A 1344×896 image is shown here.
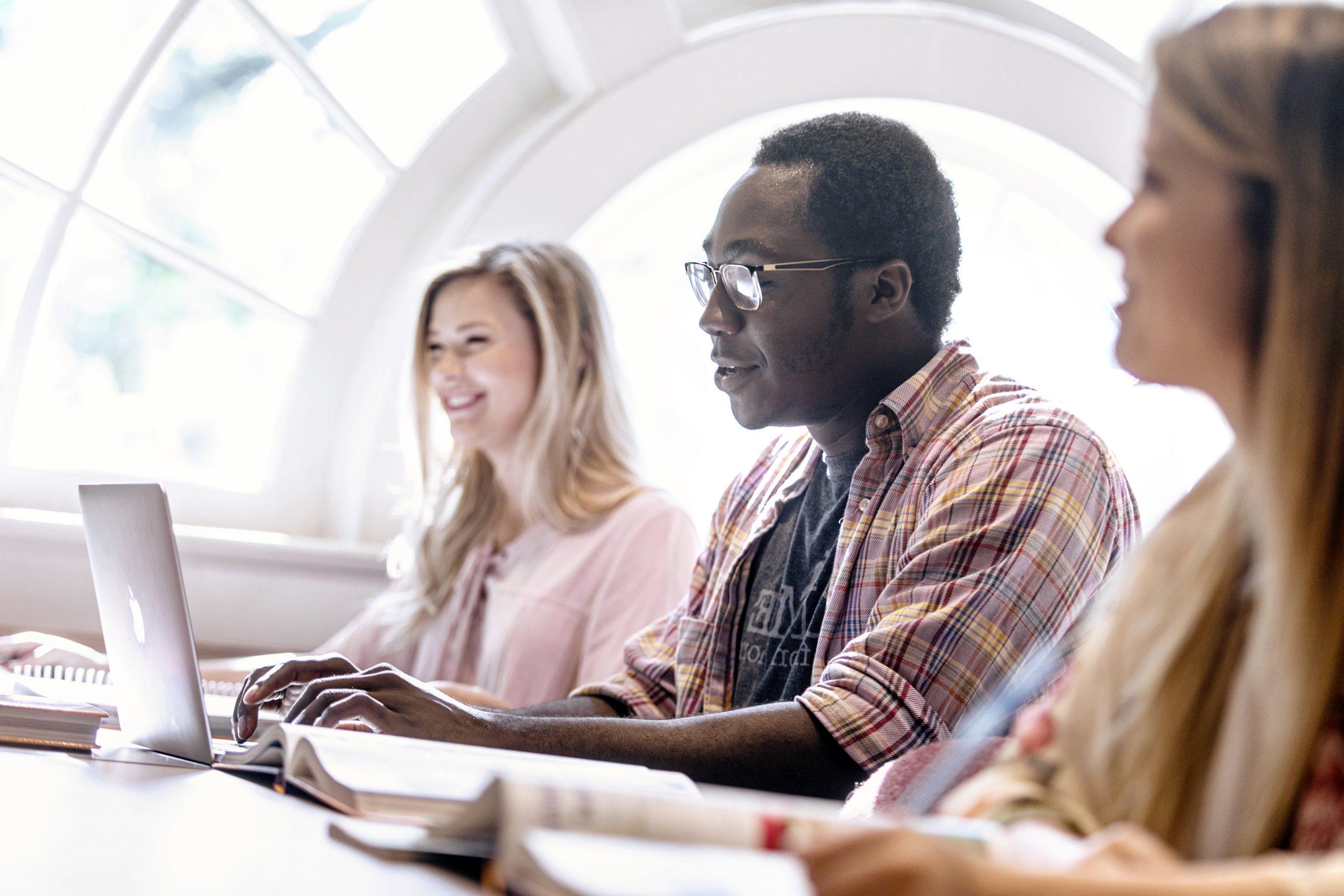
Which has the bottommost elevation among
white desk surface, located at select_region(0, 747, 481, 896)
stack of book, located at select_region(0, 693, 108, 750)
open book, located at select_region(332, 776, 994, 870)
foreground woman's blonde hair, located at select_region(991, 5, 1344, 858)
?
stack of book, located at select_region(0, 693, 108, 750)

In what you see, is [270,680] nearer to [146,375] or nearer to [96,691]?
[96,691]

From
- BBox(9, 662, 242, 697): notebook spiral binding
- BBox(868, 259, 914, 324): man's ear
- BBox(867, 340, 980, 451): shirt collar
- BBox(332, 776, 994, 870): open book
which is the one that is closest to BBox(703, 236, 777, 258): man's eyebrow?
BBox(868, 259, 914, 324): man's ear

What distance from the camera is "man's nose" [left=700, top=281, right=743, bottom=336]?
177cm

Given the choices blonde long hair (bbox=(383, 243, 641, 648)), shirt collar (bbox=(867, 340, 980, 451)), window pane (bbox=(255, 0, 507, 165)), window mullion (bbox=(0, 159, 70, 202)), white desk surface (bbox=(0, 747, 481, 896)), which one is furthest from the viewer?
window pane (bbox=(255, 0, 507, 165))

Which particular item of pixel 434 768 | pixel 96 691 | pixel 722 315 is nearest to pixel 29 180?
pixel 96 691

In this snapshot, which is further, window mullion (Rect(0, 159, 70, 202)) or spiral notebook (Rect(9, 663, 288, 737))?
window mullion (Rect(0, 159, 70, 202))

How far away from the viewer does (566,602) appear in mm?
2311

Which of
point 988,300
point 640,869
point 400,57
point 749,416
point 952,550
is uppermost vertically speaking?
point 400,57

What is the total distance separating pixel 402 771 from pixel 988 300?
2.72 metres

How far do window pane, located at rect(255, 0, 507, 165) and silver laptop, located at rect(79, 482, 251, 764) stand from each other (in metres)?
1.85

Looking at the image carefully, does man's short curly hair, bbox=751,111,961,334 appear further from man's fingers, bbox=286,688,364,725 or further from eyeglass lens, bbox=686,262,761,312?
man's fingers, bbox=286,688,364,725

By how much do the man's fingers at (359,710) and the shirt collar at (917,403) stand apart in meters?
0.73

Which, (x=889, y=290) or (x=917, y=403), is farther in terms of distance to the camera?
(x=889, y=290)

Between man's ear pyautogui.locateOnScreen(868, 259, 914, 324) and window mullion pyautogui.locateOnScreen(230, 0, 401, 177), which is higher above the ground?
window mullion pyautogui.locateOnScreen(230, 0, 401, 177)
